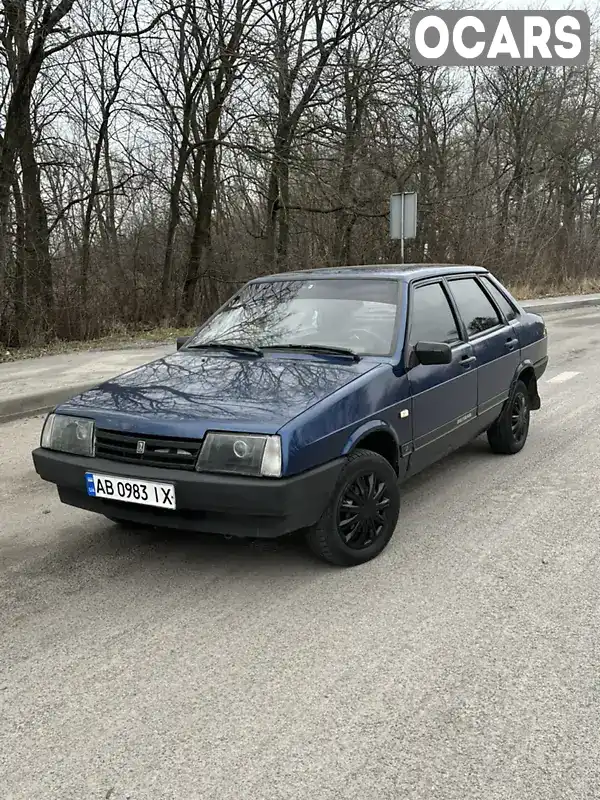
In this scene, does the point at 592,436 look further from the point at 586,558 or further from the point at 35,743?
the point at 35,743

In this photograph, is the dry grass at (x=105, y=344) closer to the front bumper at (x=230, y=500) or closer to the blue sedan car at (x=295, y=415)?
the blue sedan car at (x=295, y=415)

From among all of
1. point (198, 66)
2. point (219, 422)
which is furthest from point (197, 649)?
point (198, 66)

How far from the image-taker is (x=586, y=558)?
148 inches

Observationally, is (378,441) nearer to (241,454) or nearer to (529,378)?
A: (241,454)

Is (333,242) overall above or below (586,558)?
above

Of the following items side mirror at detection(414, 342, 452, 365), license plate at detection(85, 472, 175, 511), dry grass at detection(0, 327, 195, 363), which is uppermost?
side mirror at detection(414, 342, 452, 365)

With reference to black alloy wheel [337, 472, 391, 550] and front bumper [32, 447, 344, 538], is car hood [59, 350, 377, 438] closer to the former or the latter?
front bumper [32, 447, 344, 538]

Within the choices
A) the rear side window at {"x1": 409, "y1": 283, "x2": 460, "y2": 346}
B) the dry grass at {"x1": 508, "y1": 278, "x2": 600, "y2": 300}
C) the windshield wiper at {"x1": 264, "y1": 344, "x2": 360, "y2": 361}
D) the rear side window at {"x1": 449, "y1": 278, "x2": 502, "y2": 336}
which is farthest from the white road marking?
the dry grass at {"x1": 508, "y1": 278, "x2": 600, "y2": 300}

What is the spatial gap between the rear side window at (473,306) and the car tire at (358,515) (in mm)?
1747

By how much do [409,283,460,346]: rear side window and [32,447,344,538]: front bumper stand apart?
131cm

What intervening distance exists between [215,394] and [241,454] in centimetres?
50

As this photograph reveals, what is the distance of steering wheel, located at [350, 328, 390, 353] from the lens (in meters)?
4.20

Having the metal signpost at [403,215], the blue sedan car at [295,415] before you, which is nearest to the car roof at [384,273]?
the blue sedan car at [295,415]

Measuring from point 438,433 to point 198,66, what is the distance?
46.9 feet
